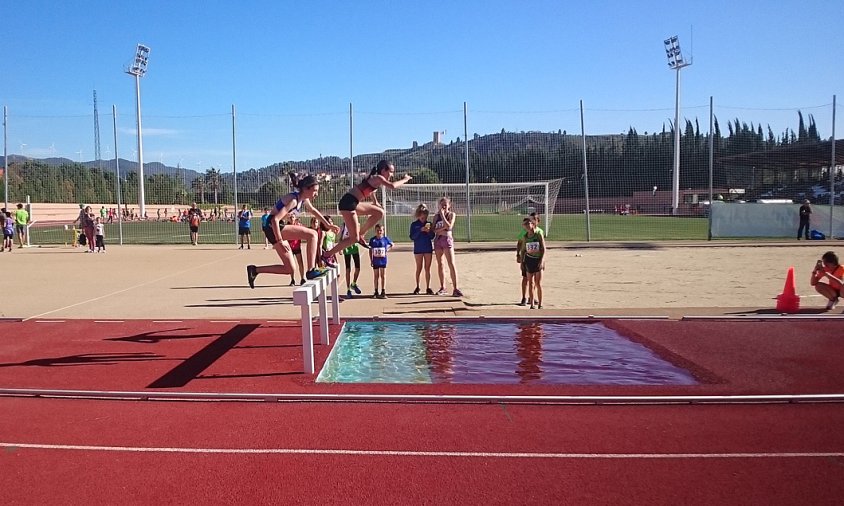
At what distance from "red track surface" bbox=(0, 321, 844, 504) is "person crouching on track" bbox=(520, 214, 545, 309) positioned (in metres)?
4.70

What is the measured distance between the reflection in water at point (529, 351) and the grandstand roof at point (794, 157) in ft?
86.9

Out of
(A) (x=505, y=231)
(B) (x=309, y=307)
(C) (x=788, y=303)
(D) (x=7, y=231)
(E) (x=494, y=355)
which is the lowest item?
(E) (x=494, y=355)

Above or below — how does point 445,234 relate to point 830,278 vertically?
above

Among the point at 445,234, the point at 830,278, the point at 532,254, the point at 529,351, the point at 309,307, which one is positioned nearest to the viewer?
the point at 309,307

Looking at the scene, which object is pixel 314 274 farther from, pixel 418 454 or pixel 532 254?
pixel 532 254

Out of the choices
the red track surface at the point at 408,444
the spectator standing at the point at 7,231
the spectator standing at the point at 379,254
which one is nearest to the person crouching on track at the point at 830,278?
the red track surface at the point at 408,444

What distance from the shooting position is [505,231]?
34.5 m

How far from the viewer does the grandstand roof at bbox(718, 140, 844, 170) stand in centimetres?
3378

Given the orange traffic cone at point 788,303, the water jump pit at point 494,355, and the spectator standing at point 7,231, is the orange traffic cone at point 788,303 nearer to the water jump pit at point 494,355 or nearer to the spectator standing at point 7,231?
the water jump pit at point 494,355

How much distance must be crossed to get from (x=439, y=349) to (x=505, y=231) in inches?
1025

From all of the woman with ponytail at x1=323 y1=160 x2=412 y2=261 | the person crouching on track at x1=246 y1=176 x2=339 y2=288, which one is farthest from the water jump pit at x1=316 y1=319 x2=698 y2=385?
the woman with ponytail at x1=323 y1=160 x2=412 y2=261

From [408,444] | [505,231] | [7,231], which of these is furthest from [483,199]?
[408,444]

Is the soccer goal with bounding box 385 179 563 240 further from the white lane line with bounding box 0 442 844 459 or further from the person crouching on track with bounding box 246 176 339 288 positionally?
the white lane line with bounding box 0 442 844 459

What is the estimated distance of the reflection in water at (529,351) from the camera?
766 cm
